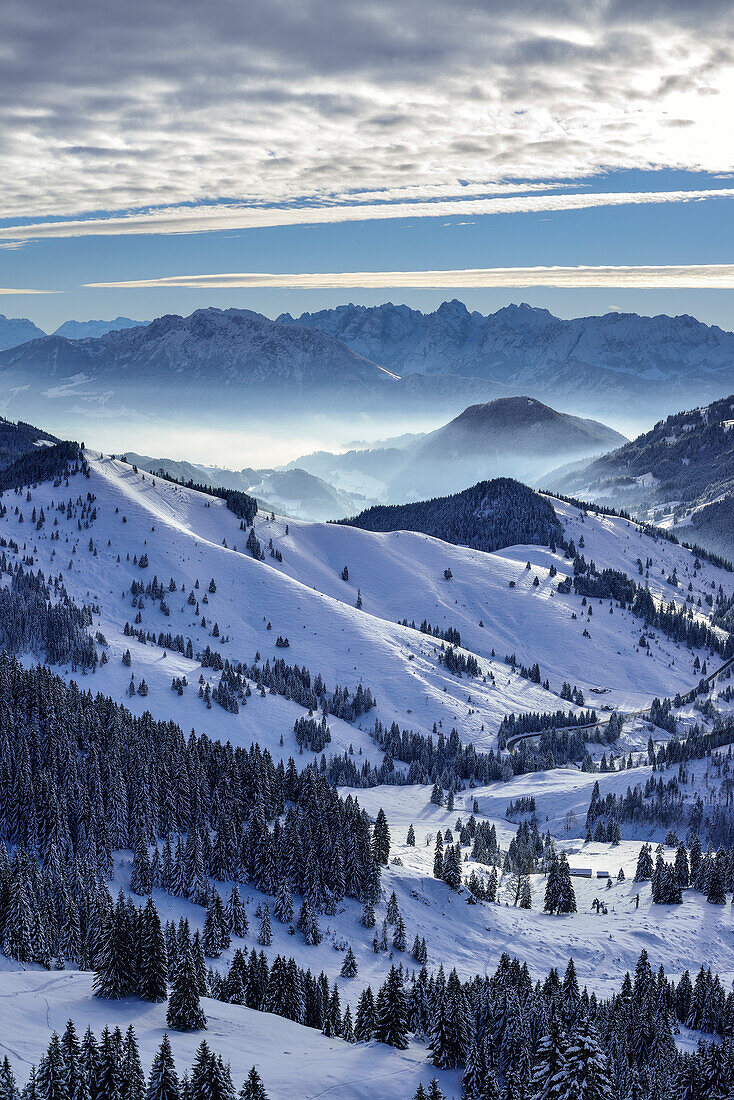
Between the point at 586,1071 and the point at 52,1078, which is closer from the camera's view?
the point at 586,1071

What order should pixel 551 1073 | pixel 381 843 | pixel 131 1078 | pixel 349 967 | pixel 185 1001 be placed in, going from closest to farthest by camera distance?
pixel 551 1073 → pixel 131 1078 → pixel 185 1001 → pixel 349 967 → pixel 381 843

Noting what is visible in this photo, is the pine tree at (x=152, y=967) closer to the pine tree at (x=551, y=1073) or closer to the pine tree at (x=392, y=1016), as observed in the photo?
the pine tree at (x=392, y=1016)

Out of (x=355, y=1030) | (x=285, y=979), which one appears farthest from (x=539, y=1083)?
(x=285, y=979)

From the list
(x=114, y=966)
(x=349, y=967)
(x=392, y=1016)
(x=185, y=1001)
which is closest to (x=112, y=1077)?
(x=185, y=1001)

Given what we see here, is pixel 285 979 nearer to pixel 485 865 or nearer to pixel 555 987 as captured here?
pixel 555 987

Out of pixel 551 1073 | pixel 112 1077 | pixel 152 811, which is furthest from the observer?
pixel 152 811

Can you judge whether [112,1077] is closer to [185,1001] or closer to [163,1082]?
[163,1082]

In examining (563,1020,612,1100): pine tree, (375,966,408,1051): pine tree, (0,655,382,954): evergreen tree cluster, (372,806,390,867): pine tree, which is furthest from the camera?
(372,806,390,867): pine tree

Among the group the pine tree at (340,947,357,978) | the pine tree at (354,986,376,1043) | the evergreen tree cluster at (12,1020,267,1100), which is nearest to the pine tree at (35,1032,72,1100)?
the evergreen tree cluster at (12,1020,267,1100)

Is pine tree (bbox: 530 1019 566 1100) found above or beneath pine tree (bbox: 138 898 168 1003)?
above

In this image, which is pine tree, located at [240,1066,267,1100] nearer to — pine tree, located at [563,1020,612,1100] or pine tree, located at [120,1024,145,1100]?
pine tree, located at [120,1024,145,1100]

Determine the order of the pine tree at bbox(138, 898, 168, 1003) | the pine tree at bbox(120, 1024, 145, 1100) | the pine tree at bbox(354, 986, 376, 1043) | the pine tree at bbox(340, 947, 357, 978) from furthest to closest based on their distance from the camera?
1. the pine tree at bbox(340, 947, 357, 978)
2. the pine tree at bbox(354, 986, 376, 1043)
3. the pine tree at bbox(138, 898, 168, 1003)
4. the pine tree at bbox(120, 1024, 145, 1100)

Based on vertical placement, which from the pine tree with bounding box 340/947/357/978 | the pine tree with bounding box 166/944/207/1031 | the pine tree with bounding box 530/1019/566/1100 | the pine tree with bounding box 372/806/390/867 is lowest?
the pine tree with bounding box 340/947/357/978

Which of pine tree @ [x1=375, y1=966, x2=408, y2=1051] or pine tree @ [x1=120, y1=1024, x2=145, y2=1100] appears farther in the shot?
pine tree @ [x1=375, y1=966, x2=408, y2=1051]
